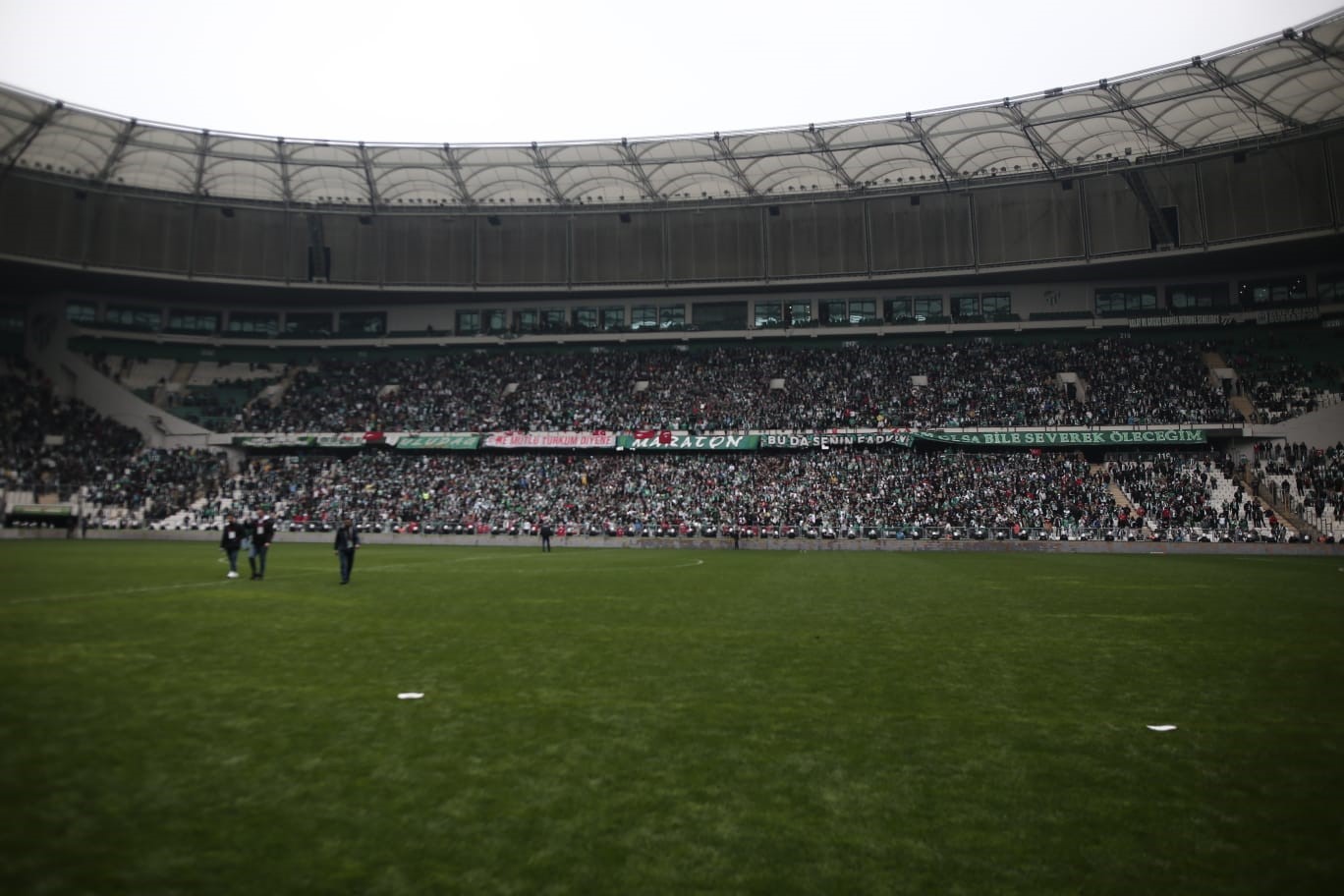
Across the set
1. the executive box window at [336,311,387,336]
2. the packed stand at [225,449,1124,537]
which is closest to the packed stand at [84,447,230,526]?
the packed stand at [225,449,1124,537]

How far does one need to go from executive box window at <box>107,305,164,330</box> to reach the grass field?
55.2 m

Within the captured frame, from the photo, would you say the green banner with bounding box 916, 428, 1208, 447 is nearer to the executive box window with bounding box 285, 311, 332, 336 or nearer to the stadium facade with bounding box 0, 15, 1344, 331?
the stadium facade with bounding box 0, 15, 1344, 331

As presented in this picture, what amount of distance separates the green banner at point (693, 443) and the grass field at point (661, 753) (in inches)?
1446

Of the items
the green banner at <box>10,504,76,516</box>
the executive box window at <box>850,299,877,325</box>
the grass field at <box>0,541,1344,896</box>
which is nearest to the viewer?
the grass field at <box>0,541,1344,896</box>

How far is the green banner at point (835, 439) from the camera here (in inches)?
1969

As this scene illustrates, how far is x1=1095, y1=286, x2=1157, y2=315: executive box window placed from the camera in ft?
188

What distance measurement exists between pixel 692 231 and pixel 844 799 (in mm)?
58701

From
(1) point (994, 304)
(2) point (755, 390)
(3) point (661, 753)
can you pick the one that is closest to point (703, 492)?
(2) point (755, 390)

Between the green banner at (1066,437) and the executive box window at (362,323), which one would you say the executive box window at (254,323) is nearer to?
the executive box window at (362,323)

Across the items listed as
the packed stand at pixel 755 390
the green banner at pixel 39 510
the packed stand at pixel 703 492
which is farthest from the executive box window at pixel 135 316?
the green banner at pixel 39 510

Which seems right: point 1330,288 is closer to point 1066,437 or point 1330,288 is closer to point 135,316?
point 1066,437

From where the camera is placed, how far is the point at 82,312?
59188mm

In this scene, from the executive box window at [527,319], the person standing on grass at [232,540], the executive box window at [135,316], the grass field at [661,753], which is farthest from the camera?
the executive box window at [527,319]

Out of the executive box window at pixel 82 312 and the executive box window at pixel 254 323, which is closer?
the executive box window at pixel 82 312
